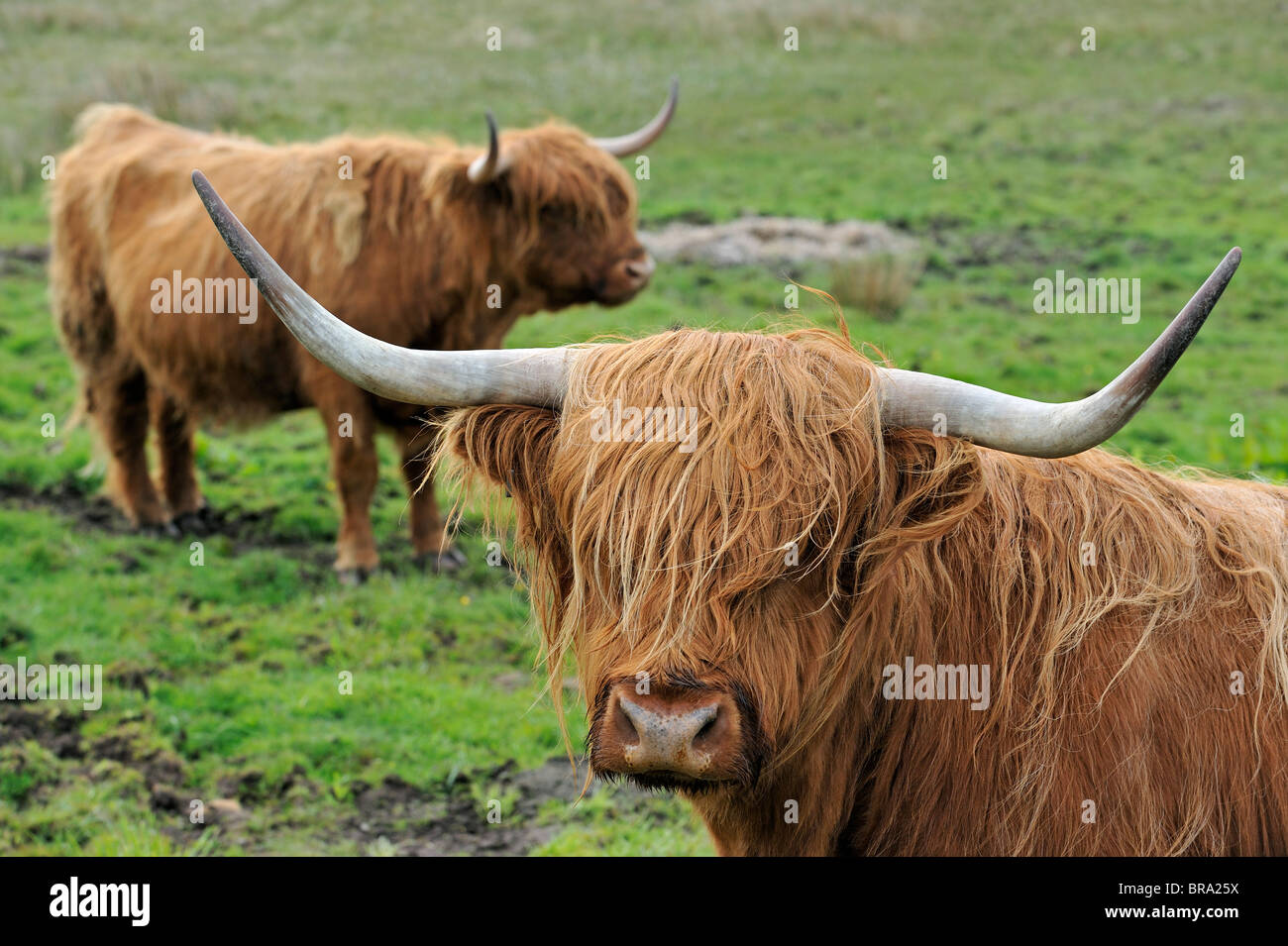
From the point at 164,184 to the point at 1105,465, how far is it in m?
5.75

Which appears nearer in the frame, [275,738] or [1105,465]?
[1105,465]

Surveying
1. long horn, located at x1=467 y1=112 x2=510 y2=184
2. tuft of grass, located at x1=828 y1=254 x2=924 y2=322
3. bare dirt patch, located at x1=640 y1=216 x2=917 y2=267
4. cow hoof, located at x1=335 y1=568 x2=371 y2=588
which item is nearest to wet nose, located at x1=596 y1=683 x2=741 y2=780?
cow hoof, located at x1=335 y1=568 x2=371 y2=588

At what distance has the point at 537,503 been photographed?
2574 mm

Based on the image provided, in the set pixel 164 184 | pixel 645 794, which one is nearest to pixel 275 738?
pixel 645 794

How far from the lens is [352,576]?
6.14 m

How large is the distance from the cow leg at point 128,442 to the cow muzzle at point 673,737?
5270 millimetres

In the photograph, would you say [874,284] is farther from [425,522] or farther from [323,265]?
[323,265]

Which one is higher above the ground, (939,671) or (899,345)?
(899,345)

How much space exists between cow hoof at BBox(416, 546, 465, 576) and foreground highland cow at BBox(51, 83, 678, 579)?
0.03 metres

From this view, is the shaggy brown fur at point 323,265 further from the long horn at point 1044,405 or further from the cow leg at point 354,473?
the long horn at point 1044,405

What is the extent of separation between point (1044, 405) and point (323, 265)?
4.77 m

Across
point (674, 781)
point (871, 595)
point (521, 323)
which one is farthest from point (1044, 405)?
point (521, 323)
